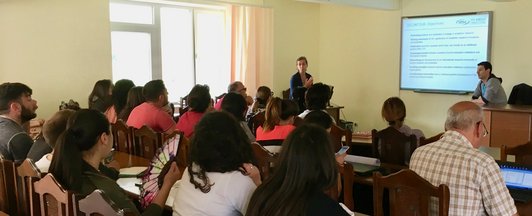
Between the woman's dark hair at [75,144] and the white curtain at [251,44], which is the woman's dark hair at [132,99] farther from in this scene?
the white curtain at [251,44]

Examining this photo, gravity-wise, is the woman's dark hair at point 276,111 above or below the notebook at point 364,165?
above

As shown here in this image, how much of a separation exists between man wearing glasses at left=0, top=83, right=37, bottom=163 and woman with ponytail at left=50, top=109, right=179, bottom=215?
1.11 metres

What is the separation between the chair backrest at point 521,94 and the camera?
6055 mm

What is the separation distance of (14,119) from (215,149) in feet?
6.79

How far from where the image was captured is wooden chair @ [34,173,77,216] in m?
1.87

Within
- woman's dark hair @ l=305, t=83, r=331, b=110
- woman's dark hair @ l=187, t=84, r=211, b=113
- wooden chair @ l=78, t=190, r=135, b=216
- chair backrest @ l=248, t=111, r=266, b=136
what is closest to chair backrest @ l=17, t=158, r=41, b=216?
wooden chair @ l=78, t=190, r=135, b=216

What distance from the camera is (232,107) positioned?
3.63 m

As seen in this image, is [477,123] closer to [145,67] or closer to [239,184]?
[239,184]

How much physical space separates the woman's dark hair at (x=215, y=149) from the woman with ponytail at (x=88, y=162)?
0.31 metres

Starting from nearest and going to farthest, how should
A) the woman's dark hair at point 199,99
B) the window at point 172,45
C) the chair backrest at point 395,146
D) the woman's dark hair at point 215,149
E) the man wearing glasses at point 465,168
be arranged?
the woman's dark hair at point 215,149, the man wearing glasses at point 465,168, the chair backrest at point 395,146, the woman's dark hair at point 199,99, the window at point 172,45

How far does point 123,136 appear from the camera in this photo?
3828 mm

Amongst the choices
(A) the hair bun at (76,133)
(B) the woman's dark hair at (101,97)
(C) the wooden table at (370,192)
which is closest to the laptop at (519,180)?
(C) the wooden table at (370,192)

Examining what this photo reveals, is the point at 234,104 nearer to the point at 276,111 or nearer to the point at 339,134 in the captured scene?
the point at 276,111

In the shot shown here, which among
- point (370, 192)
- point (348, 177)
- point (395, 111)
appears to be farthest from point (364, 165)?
point (348, 177)
